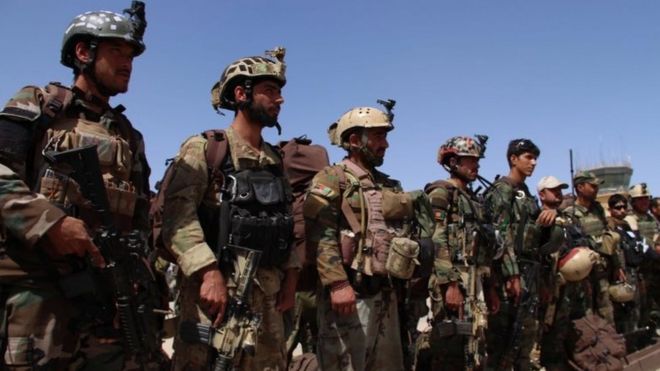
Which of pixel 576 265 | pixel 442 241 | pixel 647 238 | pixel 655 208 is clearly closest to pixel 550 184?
pixel 576 265

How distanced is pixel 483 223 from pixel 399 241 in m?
2.12

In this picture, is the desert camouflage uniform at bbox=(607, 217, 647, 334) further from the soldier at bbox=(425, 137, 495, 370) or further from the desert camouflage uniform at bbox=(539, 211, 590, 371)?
the soldier at bbox=(425, 137, 495, 370)

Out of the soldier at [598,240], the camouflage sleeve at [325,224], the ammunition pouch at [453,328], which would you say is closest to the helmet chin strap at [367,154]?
the camouflage sleeve at [325,224]

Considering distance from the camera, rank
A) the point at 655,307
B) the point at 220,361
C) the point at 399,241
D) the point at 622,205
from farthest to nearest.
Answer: the point at 655,307 < the point at 622,205 < the point at 399,241 < the point at 220,361

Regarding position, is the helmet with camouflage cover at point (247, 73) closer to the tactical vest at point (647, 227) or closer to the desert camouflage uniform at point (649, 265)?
the desert camouflage uniform at point (649, 265)

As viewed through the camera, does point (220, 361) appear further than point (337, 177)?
No

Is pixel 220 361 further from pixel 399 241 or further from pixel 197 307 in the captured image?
pixel 399 241

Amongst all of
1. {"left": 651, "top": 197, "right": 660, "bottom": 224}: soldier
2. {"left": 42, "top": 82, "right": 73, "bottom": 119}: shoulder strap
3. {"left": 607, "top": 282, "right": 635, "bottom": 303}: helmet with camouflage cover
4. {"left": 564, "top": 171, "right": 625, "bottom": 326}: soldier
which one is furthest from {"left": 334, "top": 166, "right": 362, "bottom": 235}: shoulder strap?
{"left": 651, "top": 197, "right": 660, "bottom": 224}: soldier

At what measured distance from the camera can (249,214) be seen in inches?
148

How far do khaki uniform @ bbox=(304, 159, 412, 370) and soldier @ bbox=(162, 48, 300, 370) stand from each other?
625 mm

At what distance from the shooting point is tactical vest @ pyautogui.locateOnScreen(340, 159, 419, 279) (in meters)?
4.71

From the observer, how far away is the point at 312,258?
15.9 feet

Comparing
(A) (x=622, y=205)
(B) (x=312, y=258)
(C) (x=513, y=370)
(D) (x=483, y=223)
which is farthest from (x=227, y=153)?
(A) (x=622, y=205)

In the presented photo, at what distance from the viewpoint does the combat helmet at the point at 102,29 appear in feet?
11.7
